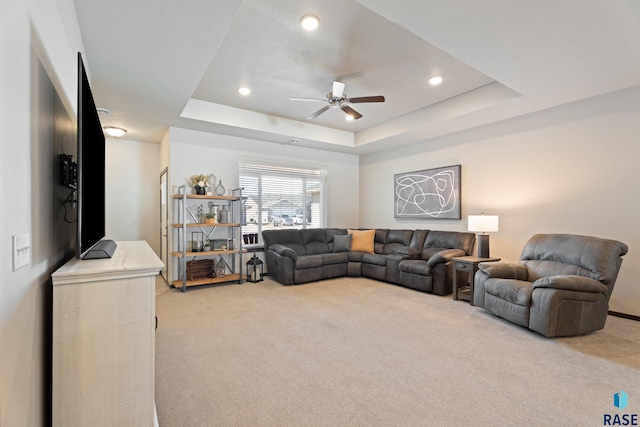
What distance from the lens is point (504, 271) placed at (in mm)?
3705

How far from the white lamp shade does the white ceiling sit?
1.47 metres

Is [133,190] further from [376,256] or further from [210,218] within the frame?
[376,256]

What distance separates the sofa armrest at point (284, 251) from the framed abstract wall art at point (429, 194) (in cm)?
248

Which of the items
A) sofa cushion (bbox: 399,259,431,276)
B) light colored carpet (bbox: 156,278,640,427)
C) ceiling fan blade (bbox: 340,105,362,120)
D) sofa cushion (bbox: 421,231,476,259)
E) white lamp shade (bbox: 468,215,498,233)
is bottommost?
light colored carpet (bbox: 156,278,640,427)

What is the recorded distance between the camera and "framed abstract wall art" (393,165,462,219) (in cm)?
547

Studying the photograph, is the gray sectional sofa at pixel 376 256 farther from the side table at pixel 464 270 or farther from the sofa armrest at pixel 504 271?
the sofa armrest at pixel 504 271

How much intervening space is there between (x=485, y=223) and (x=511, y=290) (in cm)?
133

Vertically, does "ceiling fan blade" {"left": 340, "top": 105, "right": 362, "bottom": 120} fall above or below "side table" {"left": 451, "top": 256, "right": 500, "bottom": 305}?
above

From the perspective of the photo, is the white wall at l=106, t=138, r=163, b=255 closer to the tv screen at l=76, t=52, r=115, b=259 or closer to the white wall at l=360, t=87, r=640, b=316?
the tv screen at l=76, t=52, r=115, b=259

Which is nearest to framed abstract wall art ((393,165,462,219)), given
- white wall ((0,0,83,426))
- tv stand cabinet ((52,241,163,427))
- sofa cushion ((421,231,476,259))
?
sofa cushion ((421,231,476,259))

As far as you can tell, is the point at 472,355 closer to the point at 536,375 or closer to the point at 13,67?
the point at 536,375

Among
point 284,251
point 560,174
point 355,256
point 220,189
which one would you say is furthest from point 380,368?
point 220,189

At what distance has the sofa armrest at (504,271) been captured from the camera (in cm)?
368

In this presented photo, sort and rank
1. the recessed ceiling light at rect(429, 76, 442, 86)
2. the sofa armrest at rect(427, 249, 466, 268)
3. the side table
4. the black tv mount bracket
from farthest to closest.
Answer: the sofa armrest at rect(427, 249, 466, 268)
the side table
the recessed ceiling light at rect(429, 76, 442, 86)
the black tv mount bracket
